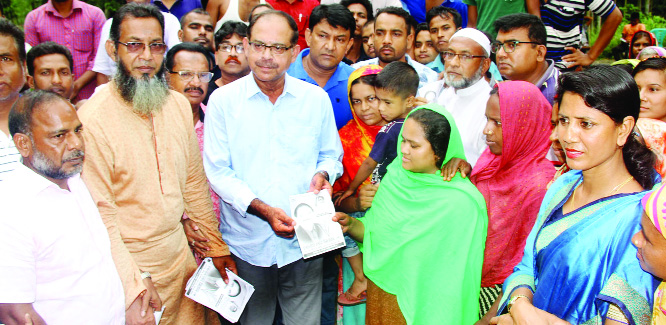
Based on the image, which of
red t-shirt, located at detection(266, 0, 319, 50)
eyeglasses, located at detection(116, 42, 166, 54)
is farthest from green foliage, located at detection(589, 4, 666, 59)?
eyeglasses, located at detection(116, 42, 166, 54)

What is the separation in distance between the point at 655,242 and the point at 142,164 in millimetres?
2689

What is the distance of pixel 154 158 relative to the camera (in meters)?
2.86

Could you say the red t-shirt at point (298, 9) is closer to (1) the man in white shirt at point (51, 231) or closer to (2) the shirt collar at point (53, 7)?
(2) the shirt collar at point (53, 7)

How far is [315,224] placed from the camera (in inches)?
115

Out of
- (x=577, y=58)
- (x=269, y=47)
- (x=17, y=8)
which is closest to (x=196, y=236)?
(x=269, y=47)

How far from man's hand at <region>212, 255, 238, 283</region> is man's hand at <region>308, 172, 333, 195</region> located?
820mm

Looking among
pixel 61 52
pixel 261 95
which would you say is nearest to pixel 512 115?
pixel 261 95

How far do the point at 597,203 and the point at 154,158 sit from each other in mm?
2523

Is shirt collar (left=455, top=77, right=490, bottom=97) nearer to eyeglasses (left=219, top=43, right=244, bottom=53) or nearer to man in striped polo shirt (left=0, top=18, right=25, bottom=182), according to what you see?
eyeglasses (left=219, top=43, right=244, bottom=53)

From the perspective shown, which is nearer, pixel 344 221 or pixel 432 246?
pixel 432 246

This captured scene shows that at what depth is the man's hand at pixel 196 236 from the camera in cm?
326

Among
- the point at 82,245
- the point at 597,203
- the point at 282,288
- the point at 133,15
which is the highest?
the point at 133,15

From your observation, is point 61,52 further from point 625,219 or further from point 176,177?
point 625,219

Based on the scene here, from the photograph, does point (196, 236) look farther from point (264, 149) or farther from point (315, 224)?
point (315, 224)
